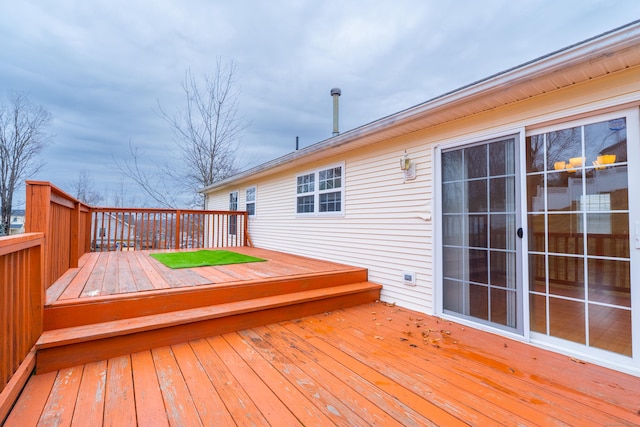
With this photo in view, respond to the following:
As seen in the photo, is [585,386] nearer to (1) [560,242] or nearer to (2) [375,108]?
(1) [560,242]

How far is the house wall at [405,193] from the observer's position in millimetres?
2342

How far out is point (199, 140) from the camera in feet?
41.0

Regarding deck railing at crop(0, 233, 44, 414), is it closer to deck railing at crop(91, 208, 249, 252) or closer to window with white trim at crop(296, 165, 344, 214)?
window with white trim at crop(296, 165, 344, 214)

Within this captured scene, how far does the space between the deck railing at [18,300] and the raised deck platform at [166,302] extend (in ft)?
0.44

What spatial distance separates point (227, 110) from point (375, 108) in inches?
256

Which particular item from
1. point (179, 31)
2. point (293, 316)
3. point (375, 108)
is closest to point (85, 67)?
point (179, 31)

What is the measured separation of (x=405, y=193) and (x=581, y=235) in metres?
1.79

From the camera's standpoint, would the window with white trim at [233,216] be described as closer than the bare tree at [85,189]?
Yes

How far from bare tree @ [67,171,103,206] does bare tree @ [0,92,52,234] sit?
16.4 ft

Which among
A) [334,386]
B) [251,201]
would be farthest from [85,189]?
[334,386]

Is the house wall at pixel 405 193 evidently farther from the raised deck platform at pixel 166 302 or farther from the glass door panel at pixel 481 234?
the raised deck platform at pixel 166 302

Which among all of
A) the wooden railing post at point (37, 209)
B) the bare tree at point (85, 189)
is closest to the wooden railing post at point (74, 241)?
the wooden railing post at point (37, 209)

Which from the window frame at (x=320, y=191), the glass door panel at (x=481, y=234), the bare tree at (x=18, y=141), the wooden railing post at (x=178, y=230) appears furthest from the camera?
the bare tree at (x=18, y=141)

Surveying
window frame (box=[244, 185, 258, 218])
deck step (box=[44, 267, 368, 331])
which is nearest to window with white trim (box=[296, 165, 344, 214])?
deck step (box=[44, 267, 368, 331])
